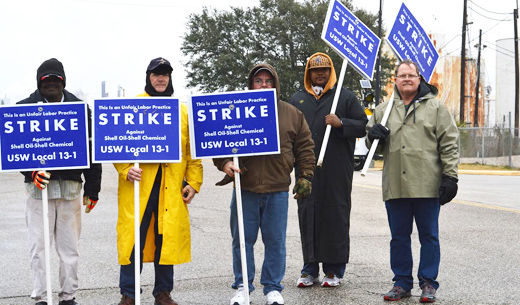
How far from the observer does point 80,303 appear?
559 centimetres

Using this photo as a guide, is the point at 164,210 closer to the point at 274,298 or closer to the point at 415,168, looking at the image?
the point at 274,298

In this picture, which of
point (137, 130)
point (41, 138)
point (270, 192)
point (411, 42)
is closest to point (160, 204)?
point (137, 130)

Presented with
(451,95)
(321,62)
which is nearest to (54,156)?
(321,62)

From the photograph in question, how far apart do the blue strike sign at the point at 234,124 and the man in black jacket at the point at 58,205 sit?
100 cm

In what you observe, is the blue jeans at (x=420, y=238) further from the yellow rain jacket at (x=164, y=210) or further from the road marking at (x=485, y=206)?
the road marking at (x=485, y=206)

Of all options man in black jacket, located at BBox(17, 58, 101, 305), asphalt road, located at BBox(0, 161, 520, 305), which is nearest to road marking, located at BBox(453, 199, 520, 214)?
asphalt road, located at BBox(0, 161, 520, 305)

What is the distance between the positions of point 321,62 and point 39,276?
3.03 meters

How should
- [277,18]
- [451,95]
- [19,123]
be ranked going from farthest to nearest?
[451,95] < [277,18] < [19,123]

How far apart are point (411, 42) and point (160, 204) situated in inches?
125

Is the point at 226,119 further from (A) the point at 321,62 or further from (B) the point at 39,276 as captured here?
(B) the point at 39,276

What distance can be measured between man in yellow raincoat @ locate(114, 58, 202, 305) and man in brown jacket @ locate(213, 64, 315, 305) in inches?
14.2

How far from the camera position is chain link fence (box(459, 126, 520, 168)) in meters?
29.7

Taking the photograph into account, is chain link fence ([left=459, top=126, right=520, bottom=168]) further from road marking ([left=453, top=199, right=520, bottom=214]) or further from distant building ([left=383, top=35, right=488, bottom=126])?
distant building ([left=383, top=35, right=488, bottom=126])

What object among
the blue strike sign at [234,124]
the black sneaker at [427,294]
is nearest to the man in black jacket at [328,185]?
the black sneaker at [427,294]
